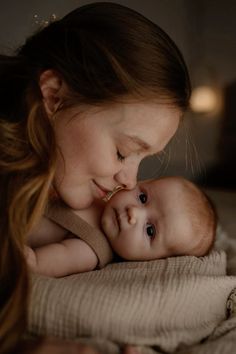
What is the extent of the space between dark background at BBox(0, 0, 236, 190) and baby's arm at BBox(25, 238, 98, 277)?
4.40ft

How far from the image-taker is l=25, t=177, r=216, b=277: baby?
110cm

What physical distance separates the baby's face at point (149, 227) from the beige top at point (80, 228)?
1.6 inches

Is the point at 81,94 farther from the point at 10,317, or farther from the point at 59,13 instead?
the point at 59,13

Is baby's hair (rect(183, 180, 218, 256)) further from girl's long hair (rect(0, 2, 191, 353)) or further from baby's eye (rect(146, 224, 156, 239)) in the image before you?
girl's long hair (rect(0, 2, 191, 353))

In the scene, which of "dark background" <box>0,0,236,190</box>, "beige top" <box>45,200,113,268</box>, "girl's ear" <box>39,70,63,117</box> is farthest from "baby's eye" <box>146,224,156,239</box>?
"dark background" <box>0,0,236,190</box>

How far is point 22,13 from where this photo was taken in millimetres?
1866

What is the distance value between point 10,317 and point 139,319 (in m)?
0.23

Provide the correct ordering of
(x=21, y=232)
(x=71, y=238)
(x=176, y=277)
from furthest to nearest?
(x=71, y=238) < (x=176, y=277) < (x=21, y=232)

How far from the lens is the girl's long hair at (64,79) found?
860 mm

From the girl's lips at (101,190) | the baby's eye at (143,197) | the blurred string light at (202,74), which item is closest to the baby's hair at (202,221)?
the baby's eye at (143,197)

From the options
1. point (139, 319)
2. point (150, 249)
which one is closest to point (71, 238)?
point (150, 249)

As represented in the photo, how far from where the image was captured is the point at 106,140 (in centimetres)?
103

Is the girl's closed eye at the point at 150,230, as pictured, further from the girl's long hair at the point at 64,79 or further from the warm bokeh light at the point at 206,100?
the warm bokeh light at the point at 206,100

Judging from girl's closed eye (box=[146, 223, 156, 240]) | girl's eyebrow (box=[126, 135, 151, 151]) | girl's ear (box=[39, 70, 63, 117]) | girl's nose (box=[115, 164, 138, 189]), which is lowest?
girl's closed eye (box=[146, 223, 156, 240])
